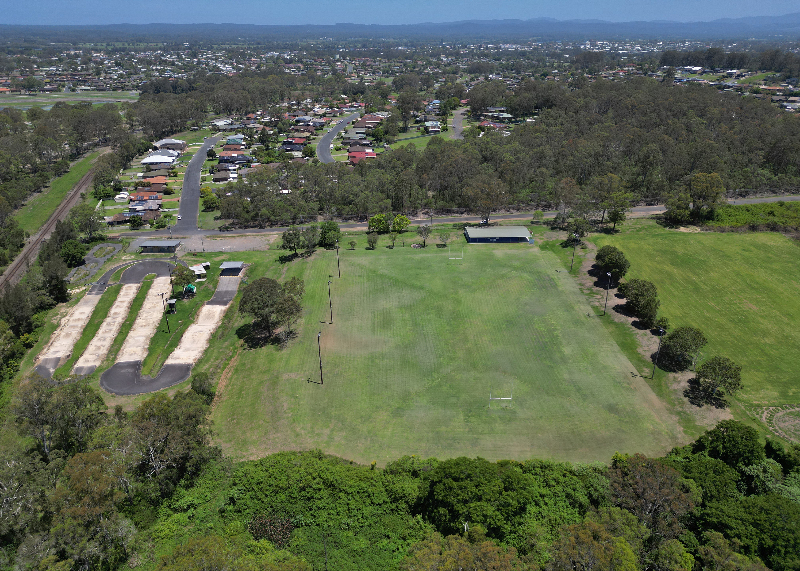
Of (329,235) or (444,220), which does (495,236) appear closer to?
(444,220)

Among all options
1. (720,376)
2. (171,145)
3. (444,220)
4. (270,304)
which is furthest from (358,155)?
(720,376)

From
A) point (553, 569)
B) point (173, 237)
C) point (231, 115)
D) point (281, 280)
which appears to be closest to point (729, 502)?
point (553, 569)

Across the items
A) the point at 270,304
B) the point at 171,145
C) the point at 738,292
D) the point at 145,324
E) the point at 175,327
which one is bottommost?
Answer: the point at 175,327

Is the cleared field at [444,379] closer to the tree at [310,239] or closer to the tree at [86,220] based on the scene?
the tree at [310,239]

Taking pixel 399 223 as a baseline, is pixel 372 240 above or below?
below

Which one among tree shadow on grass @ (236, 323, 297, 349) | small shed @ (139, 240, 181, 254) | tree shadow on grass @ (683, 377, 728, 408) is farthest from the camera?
small shed @ (139, 240, 181, 254)

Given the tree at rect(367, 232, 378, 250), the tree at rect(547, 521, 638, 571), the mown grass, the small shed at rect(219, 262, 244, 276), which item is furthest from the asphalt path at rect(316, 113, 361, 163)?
the tree at rect(547, 521, 638, 571)

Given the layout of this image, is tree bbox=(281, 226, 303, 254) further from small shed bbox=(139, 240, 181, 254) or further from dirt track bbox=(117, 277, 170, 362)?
small shed bbox=(139, 240, 181, 254)
